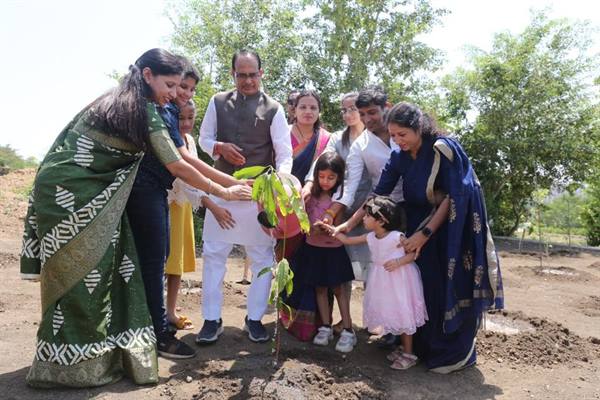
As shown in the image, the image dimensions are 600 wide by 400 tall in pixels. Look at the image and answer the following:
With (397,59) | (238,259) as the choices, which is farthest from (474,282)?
(397,59)

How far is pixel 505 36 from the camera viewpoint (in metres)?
12.7

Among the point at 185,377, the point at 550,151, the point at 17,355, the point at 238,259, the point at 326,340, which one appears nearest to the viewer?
the point at 185,377

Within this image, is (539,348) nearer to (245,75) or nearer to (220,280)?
(220,280)

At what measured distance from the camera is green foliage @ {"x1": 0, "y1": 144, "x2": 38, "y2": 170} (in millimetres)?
20442

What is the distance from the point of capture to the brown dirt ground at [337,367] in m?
2.75

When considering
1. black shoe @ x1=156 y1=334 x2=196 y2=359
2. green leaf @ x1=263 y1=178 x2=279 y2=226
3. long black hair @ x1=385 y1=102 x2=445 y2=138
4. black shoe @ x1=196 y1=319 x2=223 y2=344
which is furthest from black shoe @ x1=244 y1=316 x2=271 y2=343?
long black hair @ x1=385 y1=102 x2=445 y2=138

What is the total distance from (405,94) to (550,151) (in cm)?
358

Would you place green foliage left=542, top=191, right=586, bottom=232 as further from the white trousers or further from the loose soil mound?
the white trousers

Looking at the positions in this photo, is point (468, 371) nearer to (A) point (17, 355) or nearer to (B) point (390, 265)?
(B) point (390, 265)

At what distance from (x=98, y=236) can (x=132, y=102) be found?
72cm

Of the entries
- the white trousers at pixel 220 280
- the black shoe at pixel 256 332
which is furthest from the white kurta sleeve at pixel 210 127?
the black shoe at pixel 256 332

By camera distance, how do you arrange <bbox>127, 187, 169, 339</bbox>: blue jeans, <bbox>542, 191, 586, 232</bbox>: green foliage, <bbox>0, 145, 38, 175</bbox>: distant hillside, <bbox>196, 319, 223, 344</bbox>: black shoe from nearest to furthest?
<bbox>127, 187, 169, 339</bbox>: blue jeans < <bbox>196, 319, 223, 344</bbox>: black shoe < <bbox>542, 191, 586, 232</bbox>: green foliage < <bbox>0, 145, 38, 175</bbox>: distant hillside

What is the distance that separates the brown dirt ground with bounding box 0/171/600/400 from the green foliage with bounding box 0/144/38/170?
57.0 ft

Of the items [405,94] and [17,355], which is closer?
[17,355]
